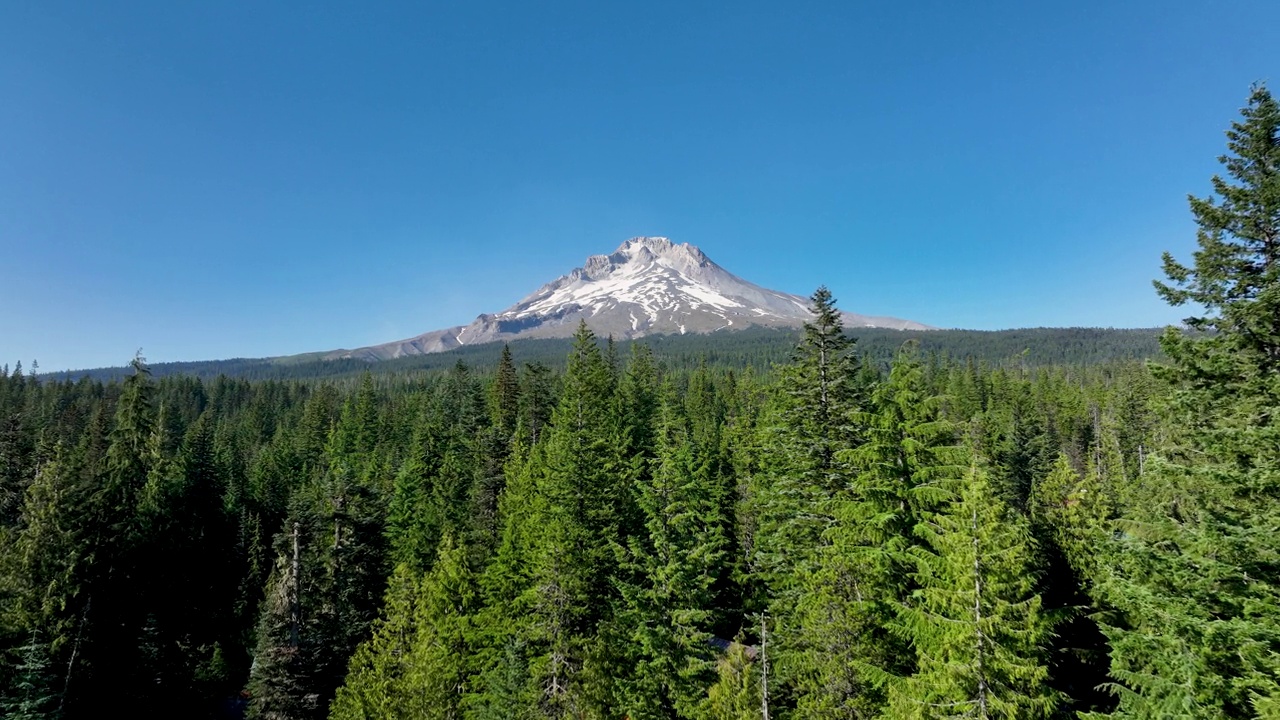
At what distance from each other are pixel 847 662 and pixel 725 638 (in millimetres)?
20722

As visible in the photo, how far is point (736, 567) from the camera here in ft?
91.9

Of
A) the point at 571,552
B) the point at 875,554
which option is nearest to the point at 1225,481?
the point at 875,554

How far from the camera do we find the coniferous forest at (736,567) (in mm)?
11547

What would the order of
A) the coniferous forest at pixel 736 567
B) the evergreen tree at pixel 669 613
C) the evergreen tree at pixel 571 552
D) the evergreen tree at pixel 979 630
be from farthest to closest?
the evergreen tree at pixel 571 552 → the evergreen tree at pixel 669 613 → the evergreen tree at pixel 979 630 → the coniferous forest at pixel 736 567

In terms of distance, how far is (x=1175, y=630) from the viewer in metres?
10.9

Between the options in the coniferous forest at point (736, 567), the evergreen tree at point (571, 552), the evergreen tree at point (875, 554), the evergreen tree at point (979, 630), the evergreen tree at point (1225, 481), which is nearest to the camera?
the evergreen tree at point (1225, 481)

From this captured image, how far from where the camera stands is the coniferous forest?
11547 mm

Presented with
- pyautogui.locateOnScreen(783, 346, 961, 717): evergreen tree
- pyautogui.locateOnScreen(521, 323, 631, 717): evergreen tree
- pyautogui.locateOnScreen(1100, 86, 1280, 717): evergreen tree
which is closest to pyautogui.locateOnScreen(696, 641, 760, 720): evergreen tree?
pyautogui.locateOnScreen(783, 346, 961, 717): evergreen tree

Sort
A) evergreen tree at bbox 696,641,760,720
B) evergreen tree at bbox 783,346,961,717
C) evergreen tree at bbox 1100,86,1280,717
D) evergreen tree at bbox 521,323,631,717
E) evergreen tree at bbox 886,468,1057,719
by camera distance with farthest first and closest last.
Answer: evergreen tree at bbox 521,323,631,717 → evergreen tree at bbox 696,641,760,720 → evergreen tree at bbox 783,346,961,717 → evergreen tree at bbox 886,468,1057,719 → evergreen tree at bbox 1100,86,1280,717

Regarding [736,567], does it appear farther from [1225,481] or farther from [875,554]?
[1225,481]

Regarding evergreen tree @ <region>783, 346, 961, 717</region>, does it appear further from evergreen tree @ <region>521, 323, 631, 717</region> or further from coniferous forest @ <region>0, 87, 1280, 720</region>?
evergreen tree @ <region>521, 323, 631, 717</region>

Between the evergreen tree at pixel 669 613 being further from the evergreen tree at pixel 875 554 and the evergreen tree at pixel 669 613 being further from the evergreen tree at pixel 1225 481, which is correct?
the evergreen tree at pixel 1225 481

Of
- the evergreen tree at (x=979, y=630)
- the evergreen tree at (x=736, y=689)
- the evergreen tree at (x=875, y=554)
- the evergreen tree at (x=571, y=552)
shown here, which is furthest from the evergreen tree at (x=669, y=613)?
the evergreen tree at (x=979, y=630)

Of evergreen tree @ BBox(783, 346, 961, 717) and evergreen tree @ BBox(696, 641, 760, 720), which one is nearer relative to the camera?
evergreen tree @ BBox(783, 346, 961, 717)
